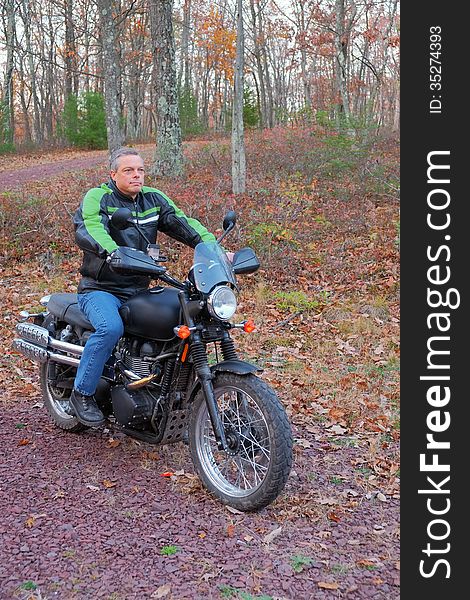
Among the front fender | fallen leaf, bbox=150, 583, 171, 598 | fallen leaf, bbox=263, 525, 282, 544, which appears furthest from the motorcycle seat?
fallen leaf, bbox=150, 583, 171, 598

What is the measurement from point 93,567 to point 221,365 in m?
1.36

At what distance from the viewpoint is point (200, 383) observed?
4.22 metres

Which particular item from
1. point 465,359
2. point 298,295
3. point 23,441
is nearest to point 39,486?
point 23,441

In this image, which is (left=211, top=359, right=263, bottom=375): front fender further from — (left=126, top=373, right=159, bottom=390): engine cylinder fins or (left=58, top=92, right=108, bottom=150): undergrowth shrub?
(left=58, top=92, right=108, bottom=150): undergrowth shrub

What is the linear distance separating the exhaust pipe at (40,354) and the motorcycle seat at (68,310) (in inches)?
11.0

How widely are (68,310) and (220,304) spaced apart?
1.60m

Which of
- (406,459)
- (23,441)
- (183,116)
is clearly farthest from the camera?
(183,116)

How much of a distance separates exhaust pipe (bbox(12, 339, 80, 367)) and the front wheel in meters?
1.27

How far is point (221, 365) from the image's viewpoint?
4125mm

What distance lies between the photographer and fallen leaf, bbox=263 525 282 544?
3697mm

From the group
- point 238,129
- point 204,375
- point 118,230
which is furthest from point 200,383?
point 238,129

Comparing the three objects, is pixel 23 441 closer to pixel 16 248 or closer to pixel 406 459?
pixel 406 459

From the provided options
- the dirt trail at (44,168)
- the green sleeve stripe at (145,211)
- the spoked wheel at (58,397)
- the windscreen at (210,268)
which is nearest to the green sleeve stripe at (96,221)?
the green sleeve stripe at (145,211)

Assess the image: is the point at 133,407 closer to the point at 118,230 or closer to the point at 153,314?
the point at 153,314
